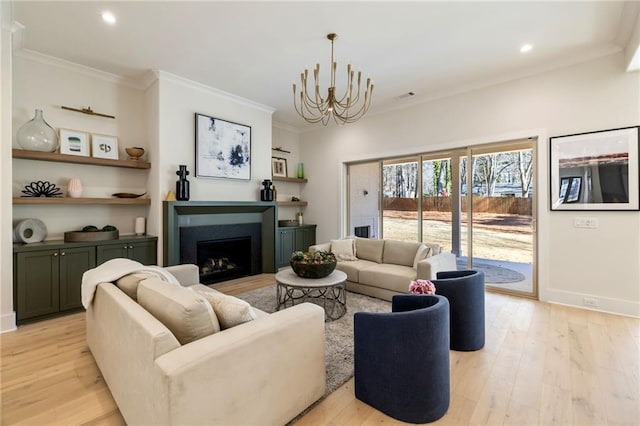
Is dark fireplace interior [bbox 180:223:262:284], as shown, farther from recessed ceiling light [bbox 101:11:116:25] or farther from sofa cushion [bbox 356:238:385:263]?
recessed ceiling light [bbox 101:11:116:25]

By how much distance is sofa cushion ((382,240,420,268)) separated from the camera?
412 centimetres

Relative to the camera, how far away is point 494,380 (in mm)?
2102

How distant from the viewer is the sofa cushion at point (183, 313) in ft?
4.86

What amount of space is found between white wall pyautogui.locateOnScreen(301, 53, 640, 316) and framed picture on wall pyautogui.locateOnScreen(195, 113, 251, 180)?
2.91 metres

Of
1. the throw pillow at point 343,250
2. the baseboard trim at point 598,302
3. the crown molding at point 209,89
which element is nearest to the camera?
the baseboard trim at point 598,302

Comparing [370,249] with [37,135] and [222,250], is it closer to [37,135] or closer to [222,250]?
[222,250]

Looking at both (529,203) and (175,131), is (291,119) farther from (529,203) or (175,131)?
(529,203)

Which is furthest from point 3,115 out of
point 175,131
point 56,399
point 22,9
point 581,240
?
point 581,240

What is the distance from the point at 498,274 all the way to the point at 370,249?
1959mm

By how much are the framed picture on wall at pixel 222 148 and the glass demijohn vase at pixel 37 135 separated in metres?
1.68

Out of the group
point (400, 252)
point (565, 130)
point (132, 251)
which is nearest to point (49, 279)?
point (132, 251)

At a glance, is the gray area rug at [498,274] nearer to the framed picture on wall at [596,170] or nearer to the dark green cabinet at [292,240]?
the framed picture on wall at [596,170]

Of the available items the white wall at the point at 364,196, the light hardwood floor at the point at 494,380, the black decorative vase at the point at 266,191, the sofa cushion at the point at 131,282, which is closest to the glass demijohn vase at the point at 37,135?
the light hardwood floor at the point at 494,380

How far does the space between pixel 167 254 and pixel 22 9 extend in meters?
2.90
